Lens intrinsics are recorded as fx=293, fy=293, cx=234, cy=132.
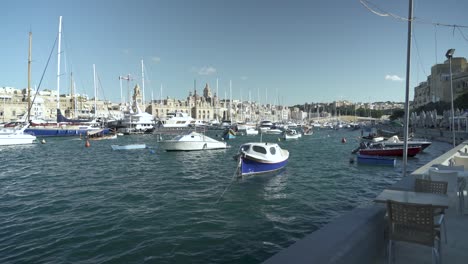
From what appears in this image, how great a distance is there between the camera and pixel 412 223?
4016 mm

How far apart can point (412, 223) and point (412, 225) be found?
0.03 metres

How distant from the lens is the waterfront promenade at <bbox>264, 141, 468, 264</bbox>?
3.45 meters

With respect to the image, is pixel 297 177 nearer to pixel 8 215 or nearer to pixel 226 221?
pixel 226 221

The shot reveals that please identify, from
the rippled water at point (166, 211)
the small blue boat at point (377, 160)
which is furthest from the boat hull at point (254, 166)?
the small blue boat at point (377, 160)

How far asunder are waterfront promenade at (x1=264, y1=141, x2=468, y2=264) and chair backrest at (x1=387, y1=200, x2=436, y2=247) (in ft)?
1.01

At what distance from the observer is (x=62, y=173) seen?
1958cm

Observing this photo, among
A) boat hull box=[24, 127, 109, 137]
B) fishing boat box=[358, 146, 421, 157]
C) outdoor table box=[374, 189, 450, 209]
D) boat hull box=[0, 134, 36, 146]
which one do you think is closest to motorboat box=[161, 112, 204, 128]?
boat hull box=[24, 127, 109, 137]

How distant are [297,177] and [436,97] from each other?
9571 cm

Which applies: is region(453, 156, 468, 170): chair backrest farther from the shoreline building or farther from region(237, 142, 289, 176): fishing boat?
the shoreline building

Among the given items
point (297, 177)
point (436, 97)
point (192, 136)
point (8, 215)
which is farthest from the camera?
point (436, 97)

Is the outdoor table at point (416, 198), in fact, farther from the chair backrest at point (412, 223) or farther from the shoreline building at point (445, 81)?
the shoreline building at point (445, 81)

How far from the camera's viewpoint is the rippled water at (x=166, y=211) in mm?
7543

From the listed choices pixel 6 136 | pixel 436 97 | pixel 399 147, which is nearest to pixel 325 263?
pixel 399 147

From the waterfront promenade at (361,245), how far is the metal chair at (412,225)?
0.86ft
